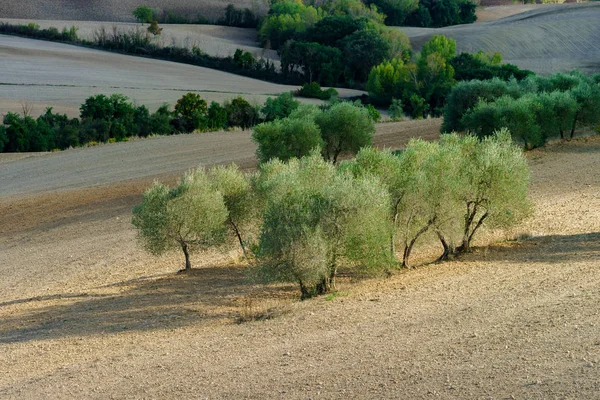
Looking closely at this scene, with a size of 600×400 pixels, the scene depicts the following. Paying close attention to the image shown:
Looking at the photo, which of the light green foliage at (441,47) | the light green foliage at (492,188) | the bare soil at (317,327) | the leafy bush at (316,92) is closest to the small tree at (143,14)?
the light green foliage at (441,47)

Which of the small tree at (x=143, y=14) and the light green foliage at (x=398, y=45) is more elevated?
the small tree at (x=143, y=14)

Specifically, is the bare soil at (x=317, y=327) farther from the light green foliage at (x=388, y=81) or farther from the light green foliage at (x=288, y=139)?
the light green foliage at (x=388, y=81)

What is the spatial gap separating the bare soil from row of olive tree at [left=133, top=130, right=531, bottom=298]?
707 mm

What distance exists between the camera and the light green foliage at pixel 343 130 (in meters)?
38.1

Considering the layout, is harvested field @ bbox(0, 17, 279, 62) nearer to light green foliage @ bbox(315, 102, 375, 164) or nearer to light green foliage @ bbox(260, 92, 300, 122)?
light green foliage @ bbox(260, 92, 300, 122)

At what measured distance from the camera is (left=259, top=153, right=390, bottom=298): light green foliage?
58.7ft

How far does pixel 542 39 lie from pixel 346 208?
94.2 meters

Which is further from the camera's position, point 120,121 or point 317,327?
point 120,121

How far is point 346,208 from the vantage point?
59.8 feet

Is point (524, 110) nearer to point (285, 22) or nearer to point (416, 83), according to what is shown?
point (416, 83)

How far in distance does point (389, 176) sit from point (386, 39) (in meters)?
84.1

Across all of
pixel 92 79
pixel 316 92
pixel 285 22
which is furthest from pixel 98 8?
pixel 316 92

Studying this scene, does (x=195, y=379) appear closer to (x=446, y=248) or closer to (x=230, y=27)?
(x=446, y=248)

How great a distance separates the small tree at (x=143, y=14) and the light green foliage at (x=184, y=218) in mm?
107860
